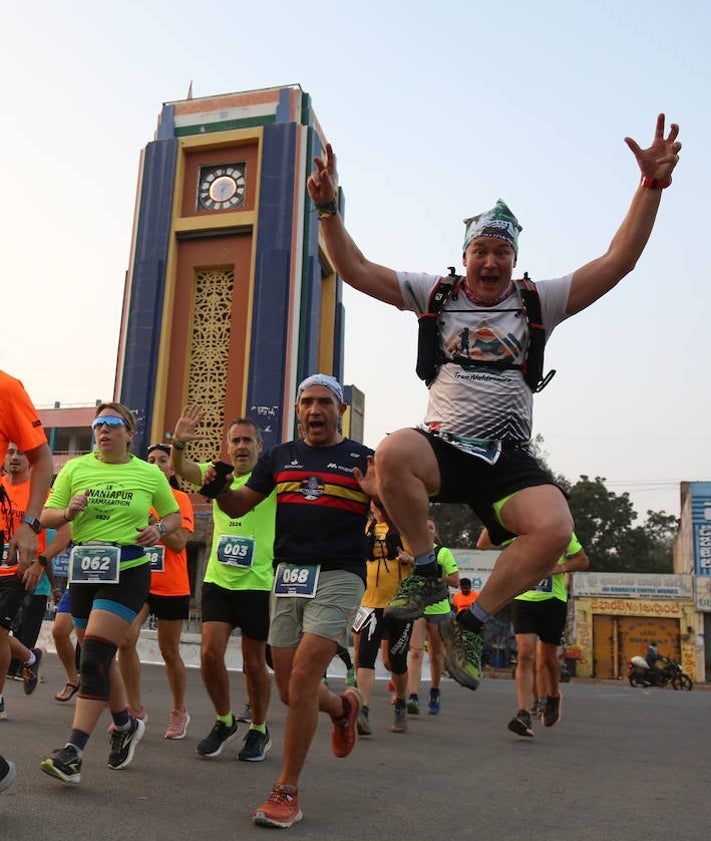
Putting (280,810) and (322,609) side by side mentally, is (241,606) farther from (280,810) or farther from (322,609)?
(280,810)

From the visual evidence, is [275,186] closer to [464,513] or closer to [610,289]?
[610,289]

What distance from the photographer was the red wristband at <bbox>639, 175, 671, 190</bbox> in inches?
152

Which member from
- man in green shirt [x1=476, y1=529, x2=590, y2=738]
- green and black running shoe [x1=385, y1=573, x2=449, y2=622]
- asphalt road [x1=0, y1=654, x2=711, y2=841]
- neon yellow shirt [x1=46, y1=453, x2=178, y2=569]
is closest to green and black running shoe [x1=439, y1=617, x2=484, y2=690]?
green and black running shoe [x1=385, y1=573, x2=449, y2=622]

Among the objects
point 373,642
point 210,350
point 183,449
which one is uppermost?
point 210,350

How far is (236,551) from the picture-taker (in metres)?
6.28

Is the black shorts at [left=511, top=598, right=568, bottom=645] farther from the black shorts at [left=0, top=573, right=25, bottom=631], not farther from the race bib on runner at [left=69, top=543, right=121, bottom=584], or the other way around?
the black shorts at [left=0, top=573, right=25, bottom=631]

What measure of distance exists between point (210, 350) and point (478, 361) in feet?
83.7

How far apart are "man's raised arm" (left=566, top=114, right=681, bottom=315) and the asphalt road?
238 centimetres

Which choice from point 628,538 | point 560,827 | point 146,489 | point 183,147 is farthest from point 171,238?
point 628,538

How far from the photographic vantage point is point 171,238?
1149 inches

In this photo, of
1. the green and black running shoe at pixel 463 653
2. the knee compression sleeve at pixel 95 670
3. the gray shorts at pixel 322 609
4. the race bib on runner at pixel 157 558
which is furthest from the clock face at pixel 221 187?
the green and black running shoe at pixel 463 653

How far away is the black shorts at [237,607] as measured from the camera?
6.17 m

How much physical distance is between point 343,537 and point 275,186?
25.1 m

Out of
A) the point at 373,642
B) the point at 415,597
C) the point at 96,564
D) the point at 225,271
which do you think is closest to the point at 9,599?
the point at 96,564
